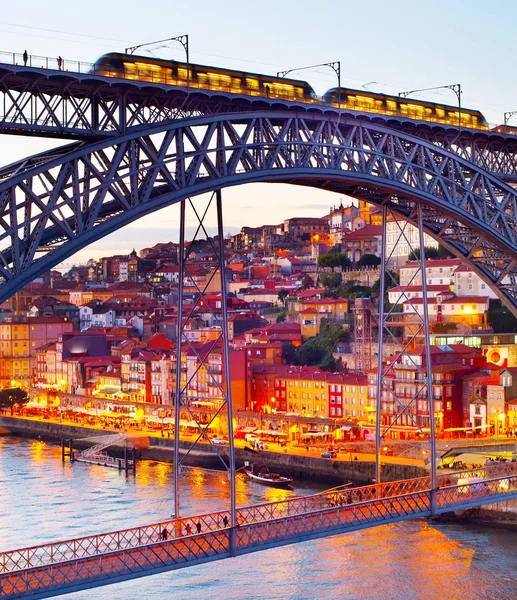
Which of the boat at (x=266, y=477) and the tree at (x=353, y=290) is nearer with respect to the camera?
the boat at (x=266, y=477)

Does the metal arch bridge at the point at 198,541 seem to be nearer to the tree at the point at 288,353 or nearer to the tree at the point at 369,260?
the tree at the point at 288,353

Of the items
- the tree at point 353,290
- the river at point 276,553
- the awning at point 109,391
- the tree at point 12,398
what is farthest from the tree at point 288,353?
the river at point 276,553

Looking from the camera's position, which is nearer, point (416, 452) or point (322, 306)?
point (416, 452)

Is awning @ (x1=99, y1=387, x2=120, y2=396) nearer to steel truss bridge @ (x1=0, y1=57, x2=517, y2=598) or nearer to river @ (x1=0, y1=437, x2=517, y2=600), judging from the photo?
river @ (x1=0, y1=437, x2=517, y2=600)

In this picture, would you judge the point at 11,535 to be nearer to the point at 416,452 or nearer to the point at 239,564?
the point at 239,564

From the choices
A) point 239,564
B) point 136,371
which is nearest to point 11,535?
point 239,564

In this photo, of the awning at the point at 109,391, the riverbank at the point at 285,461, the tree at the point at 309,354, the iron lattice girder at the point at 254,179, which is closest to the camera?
the iron lattice girder at the point at 254,179
